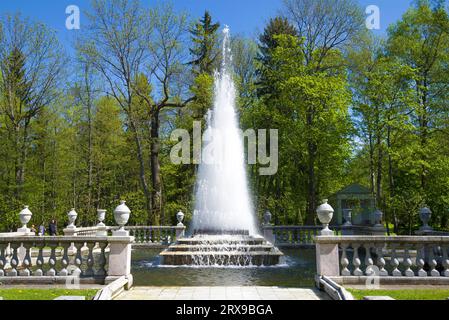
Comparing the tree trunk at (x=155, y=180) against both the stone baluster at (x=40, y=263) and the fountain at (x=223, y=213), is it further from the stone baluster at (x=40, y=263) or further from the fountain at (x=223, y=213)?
the stone baluster at (x=40, y=263)

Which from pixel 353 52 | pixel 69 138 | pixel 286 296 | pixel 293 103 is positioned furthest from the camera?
pixel 69 138

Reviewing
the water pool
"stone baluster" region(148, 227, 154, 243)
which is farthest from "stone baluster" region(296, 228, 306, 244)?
"stone baluster" region(148, 227, 154, 243)

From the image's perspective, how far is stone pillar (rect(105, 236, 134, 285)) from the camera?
31.1ft

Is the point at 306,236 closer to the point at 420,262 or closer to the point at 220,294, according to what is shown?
the point at 420,262

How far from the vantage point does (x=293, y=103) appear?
2511 centimetres

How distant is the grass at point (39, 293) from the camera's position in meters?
7.89

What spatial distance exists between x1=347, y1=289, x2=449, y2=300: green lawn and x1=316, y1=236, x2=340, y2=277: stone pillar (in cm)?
98

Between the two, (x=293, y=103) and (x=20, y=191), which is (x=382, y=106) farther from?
(x=20, y=191)

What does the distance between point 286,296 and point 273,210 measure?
2215 cm

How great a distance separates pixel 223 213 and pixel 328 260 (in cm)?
1023

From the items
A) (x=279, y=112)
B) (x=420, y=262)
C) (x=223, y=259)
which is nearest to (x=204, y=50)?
(x=279, y=112)

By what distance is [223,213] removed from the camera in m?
19.5
